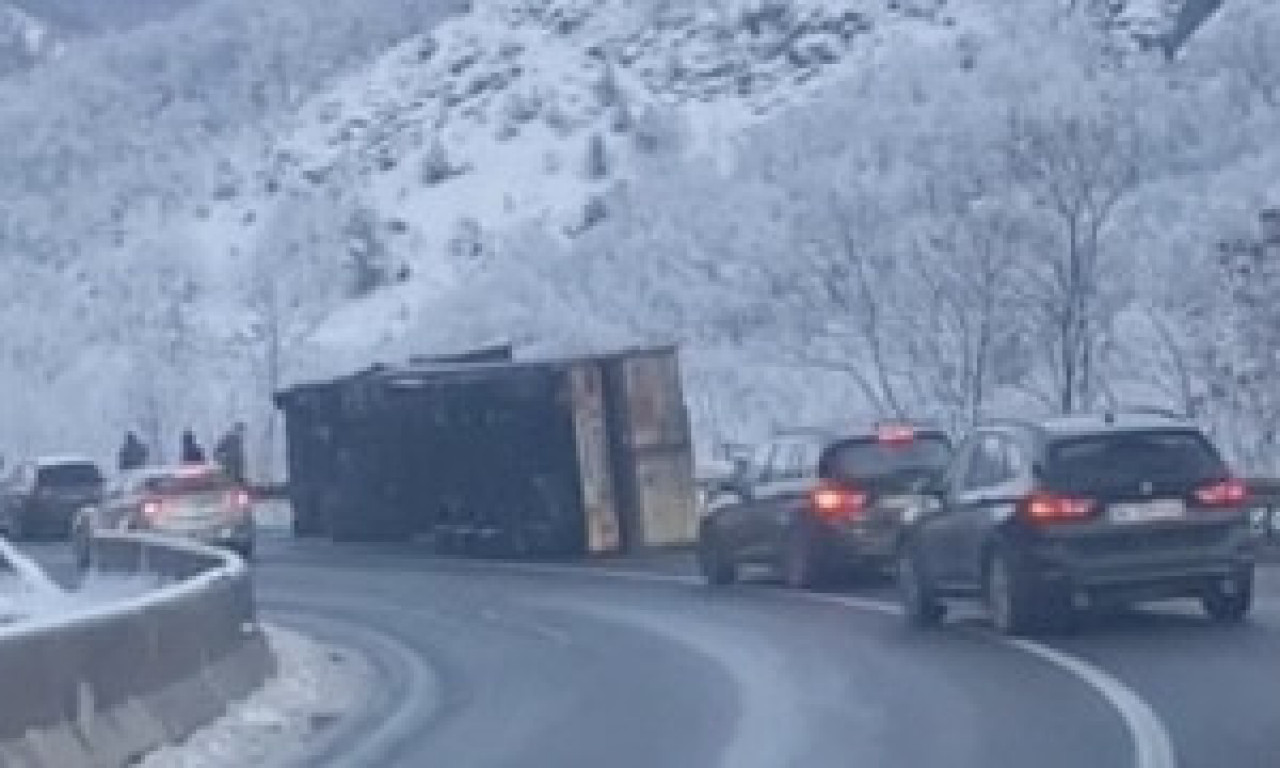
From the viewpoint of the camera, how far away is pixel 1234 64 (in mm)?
99562

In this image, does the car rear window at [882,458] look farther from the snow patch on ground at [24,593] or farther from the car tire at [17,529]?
the car tire at [17,529]

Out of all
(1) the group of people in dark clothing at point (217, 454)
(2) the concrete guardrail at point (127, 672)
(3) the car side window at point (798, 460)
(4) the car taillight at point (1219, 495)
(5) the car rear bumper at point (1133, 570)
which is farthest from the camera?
(1) the group of people in dark clothing at point (217, 454)

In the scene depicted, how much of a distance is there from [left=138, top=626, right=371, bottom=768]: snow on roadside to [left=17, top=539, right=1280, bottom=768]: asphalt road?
1.00 feet

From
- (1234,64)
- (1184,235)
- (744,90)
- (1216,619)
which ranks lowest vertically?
(1216,619)

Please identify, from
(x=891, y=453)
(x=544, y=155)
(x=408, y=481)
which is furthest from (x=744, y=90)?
(x=891, y=453)

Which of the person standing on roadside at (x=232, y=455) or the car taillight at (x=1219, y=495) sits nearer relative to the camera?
the car taillight at (x=1219, y=495)

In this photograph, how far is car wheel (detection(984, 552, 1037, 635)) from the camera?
21.0m

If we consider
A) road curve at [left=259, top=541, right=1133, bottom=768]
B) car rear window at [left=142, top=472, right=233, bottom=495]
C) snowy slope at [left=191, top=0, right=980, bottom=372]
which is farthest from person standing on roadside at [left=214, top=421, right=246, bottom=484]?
snowy slope at [left=191, top=0, right=980, bottom=372]

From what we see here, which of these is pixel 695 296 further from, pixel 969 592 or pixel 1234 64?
pixel 969 592

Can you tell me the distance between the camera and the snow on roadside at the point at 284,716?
55.1 ft

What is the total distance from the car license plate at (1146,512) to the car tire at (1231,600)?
0.73 metres

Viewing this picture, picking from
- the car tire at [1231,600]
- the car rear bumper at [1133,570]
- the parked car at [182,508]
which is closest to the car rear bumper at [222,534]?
the parked car at [182,508]

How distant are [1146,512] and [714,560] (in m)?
10.1

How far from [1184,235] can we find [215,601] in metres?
51.6
